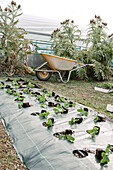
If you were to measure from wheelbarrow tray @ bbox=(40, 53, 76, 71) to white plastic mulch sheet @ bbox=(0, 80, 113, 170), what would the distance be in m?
2.53

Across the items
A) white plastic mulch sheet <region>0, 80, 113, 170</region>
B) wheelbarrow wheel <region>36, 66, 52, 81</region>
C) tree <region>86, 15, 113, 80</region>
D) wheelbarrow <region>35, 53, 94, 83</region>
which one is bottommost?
white plastic mulch sheet <region>0, 80, 113, 170</region>

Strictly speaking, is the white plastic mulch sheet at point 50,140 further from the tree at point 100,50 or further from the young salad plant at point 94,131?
the tree at point 100,50

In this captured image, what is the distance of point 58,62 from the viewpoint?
484 centimetres

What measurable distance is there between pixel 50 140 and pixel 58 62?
3.45 metres

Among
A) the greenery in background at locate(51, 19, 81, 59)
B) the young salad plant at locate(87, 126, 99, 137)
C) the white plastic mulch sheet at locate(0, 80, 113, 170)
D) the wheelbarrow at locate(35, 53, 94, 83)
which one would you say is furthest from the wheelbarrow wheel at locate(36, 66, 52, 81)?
the young salad plant at locate(87, 126, 99, 137)

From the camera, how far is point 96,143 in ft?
5.15

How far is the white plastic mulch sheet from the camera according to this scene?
1270mm

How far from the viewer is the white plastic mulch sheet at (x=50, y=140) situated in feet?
4.17

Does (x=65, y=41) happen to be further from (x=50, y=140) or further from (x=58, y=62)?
(x=50, y=140)

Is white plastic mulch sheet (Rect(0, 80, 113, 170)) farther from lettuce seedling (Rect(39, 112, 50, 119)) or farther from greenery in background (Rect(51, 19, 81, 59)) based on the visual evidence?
greenery in background (Rect(51, 19, 81, 59))

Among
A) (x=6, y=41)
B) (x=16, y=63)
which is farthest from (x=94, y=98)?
(x=6, y=41)

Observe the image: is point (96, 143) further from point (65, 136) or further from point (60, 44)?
point (60, 44)

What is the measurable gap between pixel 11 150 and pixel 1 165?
211 mm

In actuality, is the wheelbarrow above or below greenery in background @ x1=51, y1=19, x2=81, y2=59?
below
